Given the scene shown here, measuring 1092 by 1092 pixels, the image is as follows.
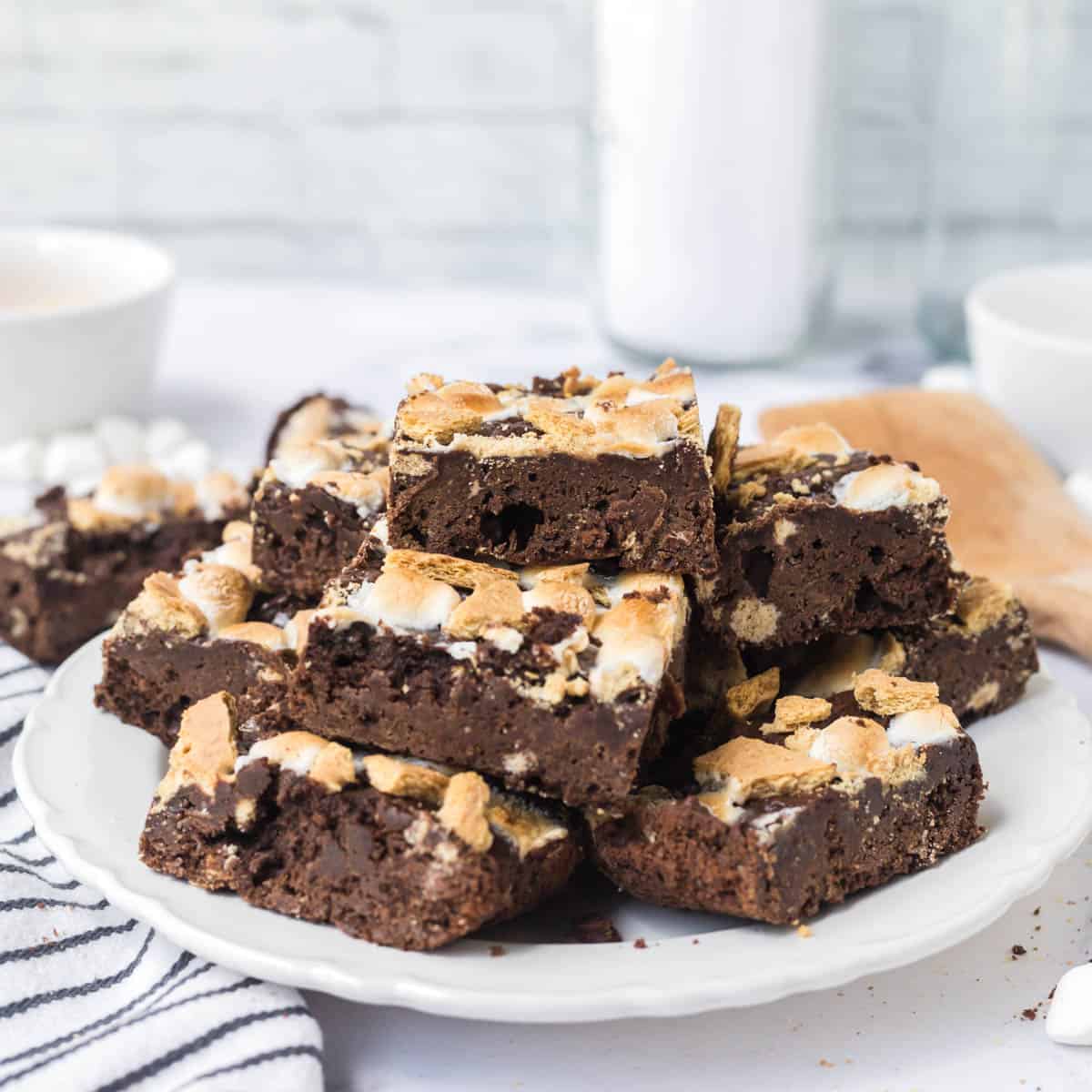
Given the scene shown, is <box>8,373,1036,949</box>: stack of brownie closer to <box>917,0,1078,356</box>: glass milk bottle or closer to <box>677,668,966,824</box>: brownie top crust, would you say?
<box>677,668,966,824</box>: brownie top crust

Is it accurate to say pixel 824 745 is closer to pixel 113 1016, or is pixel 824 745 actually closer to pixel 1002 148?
pixel 113 1016

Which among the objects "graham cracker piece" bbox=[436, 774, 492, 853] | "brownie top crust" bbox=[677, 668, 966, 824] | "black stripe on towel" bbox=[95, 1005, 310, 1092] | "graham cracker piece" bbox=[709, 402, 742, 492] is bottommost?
"black stripe on towel" bbox=[95, 1005, 310, 1092]

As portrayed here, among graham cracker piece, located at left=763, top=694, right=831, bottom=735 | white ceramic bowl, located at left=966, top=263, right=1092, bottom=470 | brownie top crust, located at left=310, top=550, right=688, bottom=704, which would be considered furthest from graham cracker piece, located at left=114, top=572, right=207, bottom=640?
white ceramic bowl, located at left=966, top=263, right=1092, bottom=470

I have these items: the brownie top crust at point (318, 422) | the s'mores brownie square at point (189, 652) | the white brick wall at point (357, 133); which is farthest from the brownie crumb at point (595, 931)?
the white brick wall at point (357, 133)

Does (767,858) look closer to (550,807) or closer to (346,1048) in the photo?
(550,807)

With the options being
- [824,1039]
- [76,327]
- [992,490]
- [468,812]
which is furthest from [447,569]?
[76,327]

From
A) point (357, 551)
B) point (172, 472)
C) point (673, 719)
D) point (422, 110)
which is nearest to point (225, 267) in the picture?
point (422, 110)

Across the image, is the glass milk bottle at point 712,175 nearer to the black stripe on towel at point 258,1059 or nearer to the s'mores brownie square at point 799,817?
the s'mores brownie square at point 799,817
